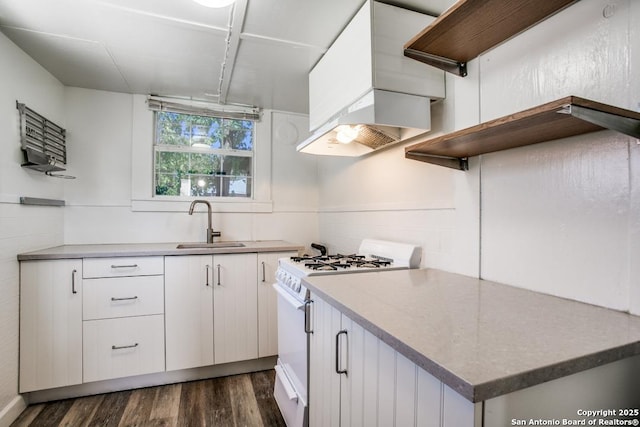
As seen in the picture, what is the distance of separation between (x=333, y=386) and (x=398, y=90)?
1.29 metres

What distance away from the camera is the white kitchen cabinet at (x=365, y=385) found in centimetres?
68

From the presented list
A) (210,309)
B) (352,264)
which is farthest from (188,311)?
(352,264)

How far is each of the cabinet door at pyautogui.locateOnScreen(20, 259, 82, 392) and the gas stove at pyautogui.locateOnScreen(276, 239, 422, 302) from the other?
4.52ft

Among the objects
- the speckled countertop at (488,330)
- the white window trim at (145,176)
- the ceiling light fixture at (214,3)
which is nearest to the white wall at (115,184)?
the white window trim at (145,176)

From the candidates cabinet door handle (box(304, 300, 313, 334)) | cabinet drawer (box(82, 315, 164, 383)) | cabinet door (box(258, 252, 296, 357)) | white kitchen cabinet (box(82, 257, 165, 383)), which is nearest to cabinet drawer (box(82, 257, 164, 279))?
white kitchen cabinet (box(82, 257, 165, 383))

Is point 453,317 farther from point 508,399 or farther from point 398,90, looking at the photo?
point 398,90

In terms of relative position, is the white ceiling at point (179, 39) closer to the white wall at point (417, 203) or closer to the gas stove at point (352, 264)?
the white wall at point (417, 203)

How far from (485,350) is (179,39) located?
2.09 meters

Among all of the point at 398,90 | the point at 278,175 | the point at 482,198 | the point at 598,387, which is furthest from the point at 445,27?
the point at 278,175

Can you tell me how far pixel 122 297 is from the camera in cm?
211

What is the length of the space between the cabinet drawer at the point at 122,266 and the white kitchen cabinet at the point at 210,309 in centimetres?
8

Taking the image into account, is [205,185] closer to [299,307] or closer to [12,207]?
[12,207]

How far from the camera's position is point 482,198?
1.35m

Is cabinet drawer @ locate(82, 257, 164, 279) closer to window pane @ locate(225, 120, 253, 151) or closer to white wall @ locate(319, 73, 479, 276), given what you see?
window pane @ locate(225, 120, 253, 151)
